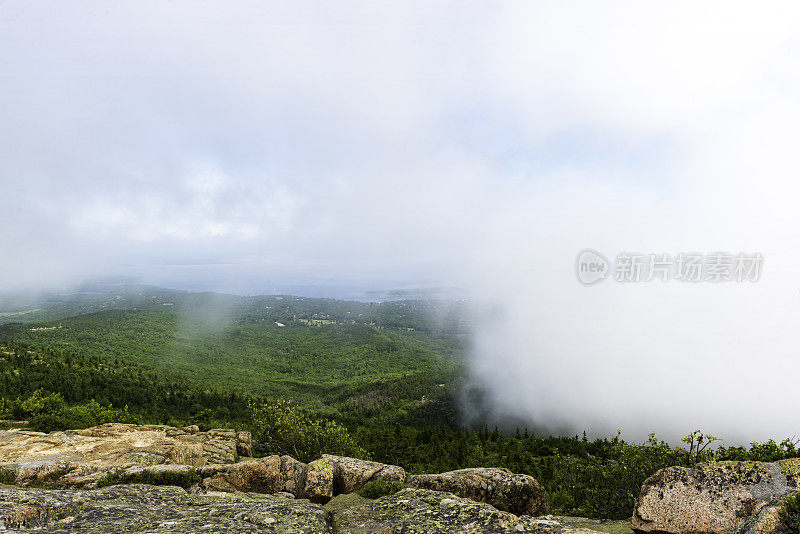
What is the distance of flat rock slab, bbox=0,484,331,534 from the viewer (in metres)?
9.27

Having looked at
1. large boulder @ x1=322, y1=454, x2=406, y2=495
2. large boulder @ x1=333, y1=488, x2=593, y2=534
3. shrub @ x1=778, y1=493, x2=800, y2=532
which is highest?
shrub @ x1=778, y1=493, x2=800, y2=532

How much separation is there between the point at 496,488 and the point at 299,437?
23.9 m

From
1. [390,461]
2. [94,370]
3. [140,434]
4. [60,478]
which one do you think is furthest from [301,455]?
[94,370]

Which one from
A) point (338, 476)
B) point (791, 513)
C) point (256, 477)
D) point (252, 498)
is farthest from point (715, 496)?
point (256, 477)

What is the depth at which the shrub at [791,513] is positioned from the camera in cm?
858

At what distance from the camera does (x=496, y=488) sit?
15.2 metres

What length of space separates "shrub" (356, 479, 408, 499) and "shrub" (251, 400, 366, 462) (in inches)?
756

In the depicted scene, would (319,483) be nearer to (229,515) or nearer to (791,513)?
(229,515)

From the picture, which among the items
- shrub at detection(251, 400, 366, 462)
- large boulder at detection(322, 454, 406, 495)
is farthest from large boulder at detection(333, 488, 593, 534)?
shrub at detection(251, 400, 366, 462)

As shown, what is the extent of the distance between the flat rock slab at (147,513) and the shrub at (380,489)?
3.35m

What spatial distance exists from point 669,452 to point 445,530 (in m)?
18.7

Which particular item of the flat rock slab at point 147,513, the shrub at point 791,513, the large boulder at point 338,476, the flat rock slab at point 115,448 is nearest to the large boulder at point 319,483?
the large boulder at point 338,476

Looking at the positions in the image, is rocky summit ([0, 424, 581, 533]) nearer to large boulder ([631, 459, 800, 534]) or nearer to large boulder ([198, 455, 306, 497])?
large boulder ([198, 455, 306, 497])

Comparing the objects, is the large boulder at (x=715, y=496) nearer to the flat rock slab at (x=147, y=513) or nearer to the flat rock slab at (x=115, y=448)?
the flat rock slab at (x=147, y=513)
